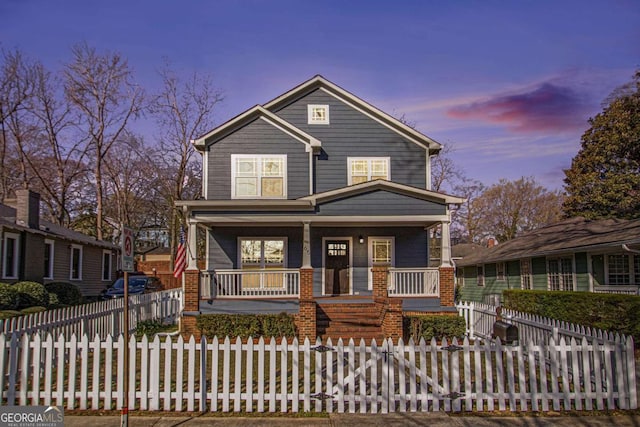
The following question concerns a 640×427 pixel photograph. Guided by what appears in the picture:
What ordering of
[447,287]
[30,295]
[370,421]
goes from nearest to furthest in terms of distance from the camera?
[370,421] < [447,287] < [30,295]

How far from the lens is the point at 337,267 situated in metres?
18.9

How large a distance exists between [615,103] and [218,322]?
2536 centimetres

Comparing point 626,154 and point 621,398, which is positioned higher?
point 626,154

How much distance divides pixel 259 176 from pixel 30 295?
887 centimetres

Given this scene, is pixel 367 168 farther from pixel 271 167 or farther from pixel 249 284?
pixel 249 284

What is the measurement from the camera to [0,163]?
35.1m

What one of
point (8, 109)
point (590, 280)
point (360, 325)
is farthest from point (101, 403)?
point (8, 109)

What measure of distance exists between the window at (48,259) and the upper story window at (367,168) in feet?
Result: 43.5

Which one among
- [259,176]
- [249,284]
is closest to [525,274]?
[249,284]

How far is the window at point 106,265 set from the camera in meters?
28.9

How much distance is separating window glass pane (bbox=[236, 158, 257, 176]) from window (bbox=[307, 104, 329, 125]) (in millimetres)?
2748

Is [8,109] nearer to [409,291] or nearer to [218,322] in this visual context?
[218,322]

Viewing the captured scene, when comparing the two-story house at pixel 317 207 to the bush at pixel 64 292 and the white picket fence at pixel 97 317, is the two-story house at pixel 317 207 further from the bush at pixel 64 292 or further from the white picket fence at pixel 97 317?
the bush at pixel 64 292

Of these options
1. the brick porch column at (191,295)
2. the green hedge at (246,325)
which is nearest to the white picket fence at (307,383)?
the green hedge at (246,325)
